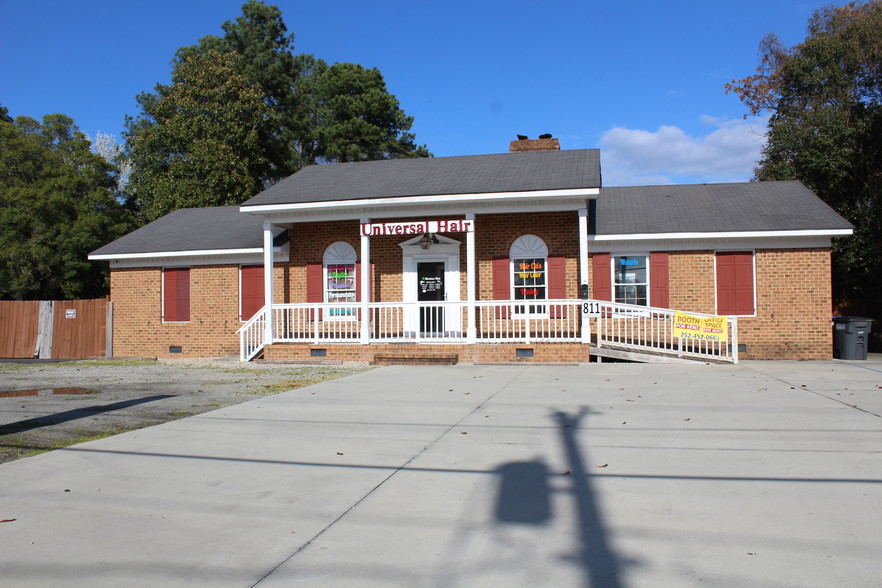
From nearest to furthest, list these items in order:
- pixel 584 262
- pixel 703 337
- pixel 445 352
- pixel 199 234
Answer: pixel 703 337, pixel 584 262, pixel 445 352, pixel 199 234

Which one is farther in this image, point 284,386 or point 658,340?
point 658,340

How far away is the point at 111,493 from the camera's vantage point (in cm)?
527

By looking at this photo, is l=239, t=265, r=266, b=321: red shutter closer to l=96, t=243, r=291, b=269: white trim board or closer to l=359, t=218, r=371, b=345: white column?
l=96, t=243, r=291, b=269: white trim board

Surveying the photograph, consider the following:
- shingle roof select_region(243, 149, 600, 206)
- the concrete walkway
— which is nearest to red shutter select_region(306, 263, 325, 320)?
shingle roof select_region(243, 149, 600, 206)

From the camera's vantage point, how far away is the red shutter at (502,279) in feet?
53.5

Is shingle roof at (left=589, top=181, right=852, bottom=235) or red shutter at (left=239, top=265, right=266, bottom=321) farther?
red shutter at (left=239, top=265, right=266, bottom=321)

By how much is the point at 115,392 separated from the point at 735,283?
13238 mm

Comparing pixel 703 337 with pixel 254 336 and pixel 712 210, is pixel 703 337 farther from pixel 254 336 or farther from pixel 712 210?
pixel 254 336

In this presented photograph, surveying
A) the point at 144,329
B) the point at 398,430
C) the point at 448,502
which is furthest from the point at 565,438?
the point at 144,329

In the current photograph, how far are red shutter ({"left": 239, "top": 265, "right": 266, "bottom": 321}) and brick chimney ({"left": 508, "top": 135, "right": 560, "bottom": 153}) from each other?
8085mm

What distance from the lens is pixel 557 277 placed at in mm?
16094

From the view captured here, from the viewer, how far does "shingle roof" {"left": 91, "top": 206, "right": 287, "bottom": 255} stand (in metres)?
18.4

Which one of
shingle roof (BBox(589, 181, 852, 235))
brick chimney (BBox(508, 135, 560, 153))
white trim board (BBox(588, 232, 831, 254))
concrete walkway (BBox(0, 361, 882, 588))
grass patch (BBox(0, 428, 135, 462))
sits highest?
brick chimney (BBox(508, 135, 560, 153))

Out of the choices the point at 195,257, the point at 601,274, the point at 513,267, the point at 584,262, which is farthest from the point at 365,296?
the point at 195,257
